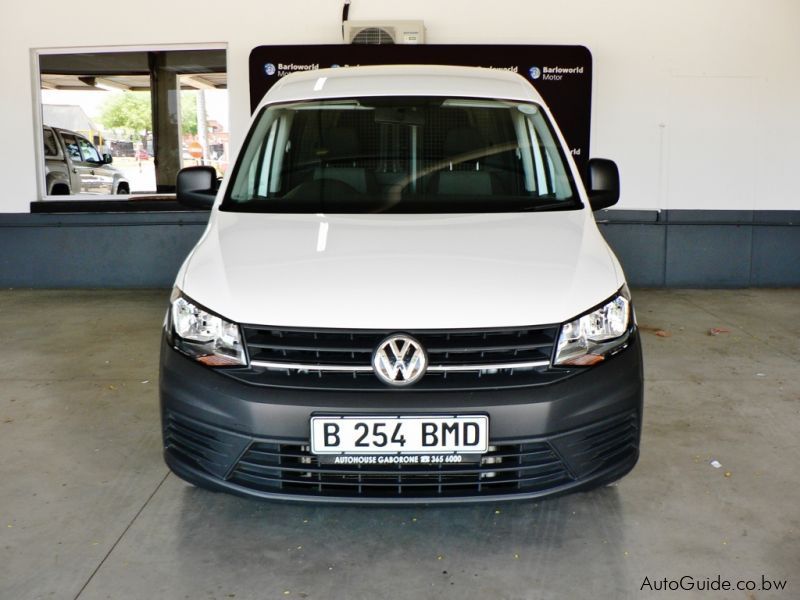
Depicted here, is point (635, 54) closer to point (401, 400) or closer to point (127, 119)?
point (127, 119)

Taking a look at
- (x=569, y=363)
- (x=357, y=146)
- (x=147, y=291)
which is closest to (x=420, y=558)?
(x=569, y=363)

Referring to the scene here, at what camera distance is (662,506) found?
129 inches

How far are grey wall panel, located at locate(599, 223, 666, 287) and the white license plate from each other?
613 centimetres

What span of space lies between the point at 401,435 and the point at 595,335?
0.68m

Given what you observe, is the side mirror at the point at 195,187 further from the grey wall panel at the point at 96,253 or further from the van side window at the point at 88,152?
the van side window at the point at 88,152

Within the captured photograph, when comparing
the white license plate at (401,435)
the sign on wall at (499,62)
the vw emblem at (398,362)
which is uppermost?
the sign on wall at (499,62)

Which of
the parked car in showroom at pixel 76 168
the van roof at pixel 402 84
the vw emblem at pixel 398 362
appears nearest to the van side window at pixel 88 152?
the parked car in showroom at pixel 76 168

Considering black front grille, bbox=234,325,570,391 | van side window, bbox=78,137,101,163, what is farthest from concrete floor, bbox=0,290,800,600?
van side window, bbox=78,137,101,163

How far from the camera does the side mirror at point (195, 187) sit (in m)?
3.87

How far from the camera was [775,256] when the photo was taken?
848cm

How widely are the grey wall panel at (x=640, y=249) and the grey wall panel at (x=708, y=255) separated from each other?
0.28 ft

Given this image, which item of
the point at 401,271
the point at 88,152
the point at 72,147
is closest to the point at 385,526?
Result: the point at 401,271

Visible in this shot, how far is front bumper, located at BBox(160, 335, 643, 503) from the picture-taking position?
2.54m

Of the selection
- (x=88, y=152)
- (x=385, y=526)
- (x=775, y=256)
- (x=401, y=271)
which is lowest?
(x=385, y=526)
